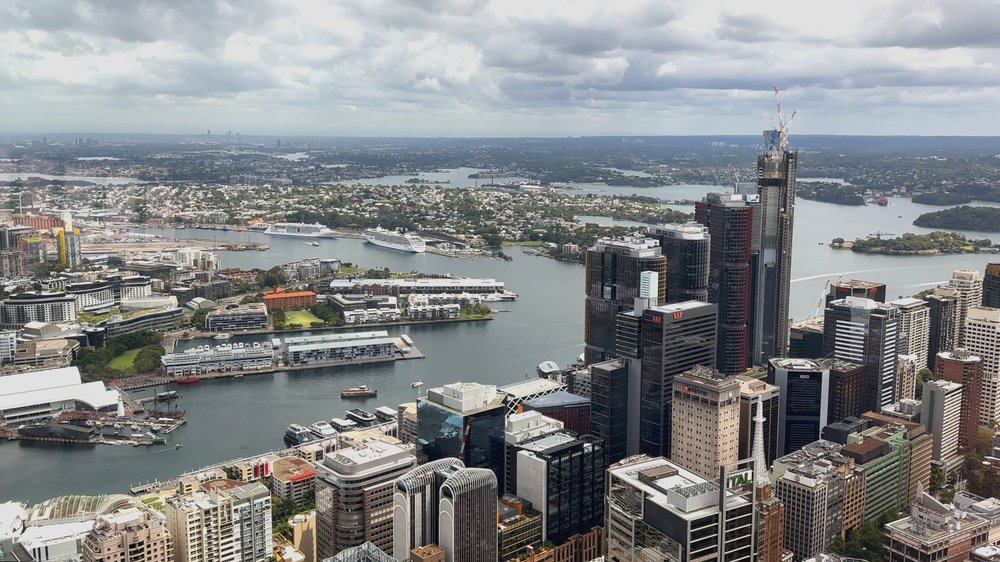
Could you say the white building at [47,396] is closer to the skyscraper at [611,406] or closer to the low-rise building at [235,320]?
the low-rise building at [235,320]

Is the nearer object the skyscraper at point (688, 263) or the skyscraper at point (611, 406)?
the skyscraper at point (611, 406)

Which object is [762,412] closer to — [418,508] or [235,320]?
[418,508]

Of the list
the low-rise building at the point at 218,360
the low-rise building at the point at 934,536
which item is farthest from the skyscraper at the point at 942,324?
the low-rise building at the point at 218,360

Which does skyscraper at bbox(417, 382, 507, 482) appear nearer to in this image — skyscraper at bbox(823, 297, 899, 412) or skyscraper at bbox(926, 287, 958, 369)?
skyscraper at bbox(823, 297, 899, 412)

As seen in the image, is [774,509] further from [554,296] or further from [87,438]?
[554,296]

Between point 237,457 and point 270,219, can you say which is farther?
point 270,219

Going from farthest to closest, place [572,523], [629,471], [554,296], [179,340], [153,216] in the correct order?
[153,216]
[554,296]
[179,340]
[572,523]
[629,471]

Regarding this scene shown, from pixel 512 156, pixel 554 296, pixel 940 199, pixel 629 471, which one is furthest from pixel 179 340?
pixel 512 156

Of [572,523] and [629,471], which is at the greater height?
[629,471]
